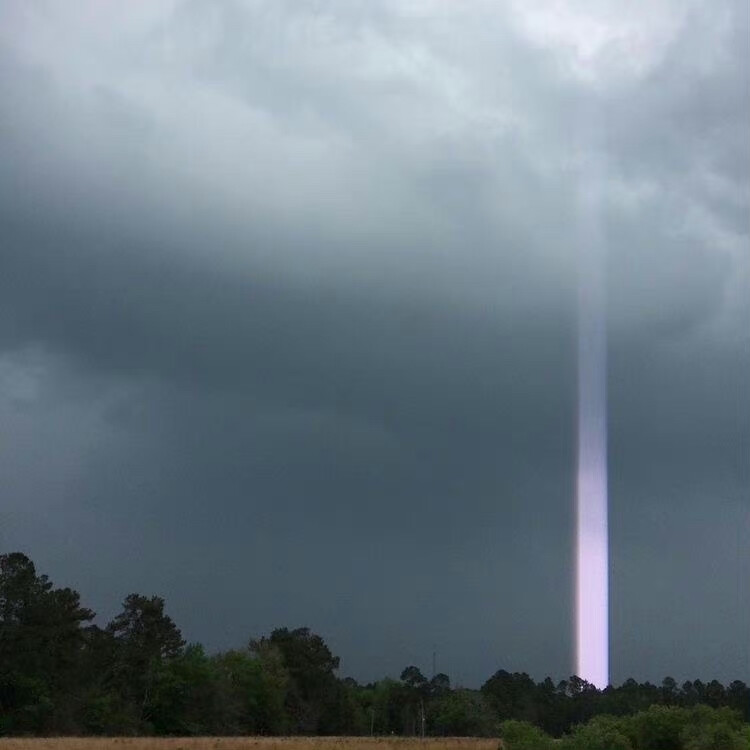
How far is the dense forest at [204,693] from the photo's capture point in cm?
8881

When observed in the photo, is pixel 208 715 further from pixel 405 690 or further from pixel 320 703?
pixel 405 690

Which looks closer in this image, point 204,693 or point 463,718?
point 204,693

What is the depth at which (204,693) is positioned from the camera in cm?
10331

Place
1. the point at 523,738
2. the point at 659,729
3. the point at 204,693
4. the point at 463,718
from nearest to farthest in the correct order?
1. the point at 523,738
2. the point at 659,729
3. the point at 204,693
4. the point at 463,718

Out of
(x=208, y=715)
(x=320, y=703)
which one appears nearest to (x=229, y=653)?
(x=320, y=703)

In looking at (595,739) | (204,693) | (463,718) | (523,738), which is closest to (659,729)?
(523,738)

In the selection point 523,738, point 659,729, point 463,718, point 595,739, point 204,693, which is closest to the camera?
point 595,739

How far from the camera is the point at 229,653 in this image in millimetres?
124125

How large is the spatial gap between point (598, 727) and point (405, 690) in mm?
98841

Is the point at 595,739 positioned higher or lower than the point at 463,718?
higher

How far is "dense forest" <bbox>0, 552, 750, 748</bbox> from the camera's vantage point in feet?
291

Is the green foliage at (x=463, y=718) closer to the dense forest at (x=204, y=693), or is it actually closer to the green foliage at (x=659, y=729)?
the dense forest at (x=204, y=693)

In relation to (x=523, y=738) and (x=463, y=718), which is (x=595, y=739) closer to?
(x=523, y=738)

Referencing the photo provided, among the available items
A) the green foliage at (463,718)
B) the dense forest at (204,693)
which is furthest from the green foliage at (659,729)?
the green foliage at (463,718)
